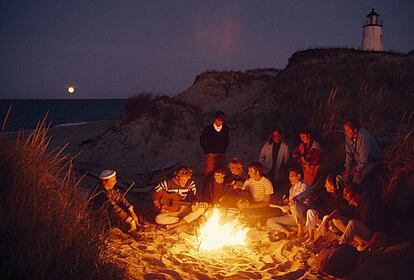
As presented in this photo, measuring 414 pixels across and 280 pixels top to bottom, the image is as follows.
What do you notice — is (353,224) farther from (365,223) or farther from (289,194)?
(289,194)

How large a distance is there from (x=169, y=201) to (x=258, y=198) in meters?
1.63

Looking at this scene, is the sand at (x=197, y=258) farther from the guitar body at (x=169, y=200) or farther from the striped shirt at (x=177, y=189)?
the striped shirt at (x=177, y=189)

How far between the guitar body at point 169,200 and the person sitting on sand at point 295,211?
1644 mm

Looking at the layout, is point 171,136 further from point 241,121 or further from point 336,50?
point 336,50

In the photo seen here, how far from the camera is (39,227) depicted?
3709mm

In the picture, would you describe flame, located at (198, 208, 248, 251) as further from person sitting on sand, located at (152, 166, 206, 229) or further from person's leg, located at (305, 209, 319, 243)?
person's leg, located at (305, 209, 319, 243)

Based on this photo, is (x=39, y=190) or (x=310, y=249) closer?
(x=39, y=190)

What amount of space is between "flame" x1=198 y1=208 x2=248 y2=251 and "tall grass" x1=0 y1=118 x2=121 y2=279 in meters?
1.96

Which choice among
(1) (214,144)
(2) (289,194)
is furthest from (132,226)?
(2) (289,194)

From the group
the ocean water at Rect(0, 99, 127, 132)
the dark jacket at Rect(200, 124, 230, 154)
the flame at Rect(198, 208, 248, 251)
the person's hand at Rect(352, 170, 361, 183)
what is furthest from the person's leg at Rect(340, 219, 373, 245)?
the ocean water at Rect(0, 99, 127, 132)

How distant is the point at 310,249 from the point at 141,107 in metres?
9.98

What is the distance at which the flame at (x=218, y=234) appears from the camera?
596 cm

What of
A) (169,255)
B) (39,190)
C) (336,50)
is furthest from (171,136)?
(336,50)

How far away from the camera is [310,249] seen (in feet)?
19.0
